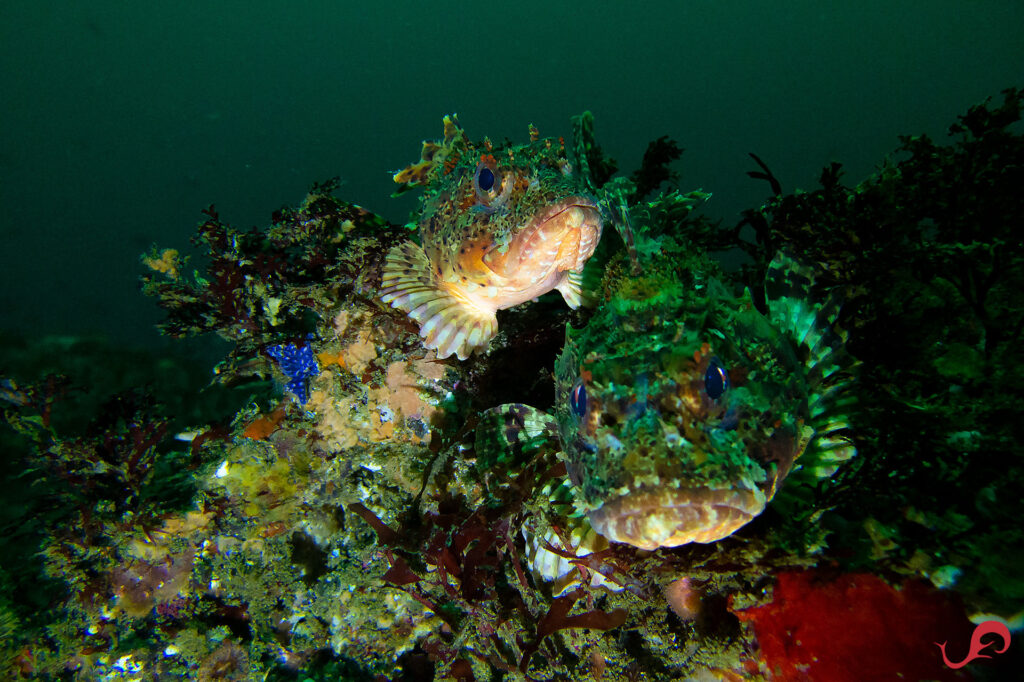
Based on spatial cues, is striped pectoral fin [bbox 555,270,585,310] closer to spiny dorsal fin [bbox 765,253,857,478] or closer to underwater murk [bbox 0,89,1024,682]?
underwater murk [bbox 0,89,1024,682]

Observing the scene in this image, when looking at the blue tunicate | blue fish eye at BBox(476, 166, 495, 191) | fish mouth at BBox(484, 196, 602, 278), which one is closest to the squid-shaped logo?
fish mouth at BBox(484, 196, 602, 278)

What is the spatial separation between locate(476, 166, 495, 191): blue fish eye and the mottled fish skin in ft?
4.15

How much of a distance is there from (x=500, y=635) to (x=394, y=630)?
1.02 m

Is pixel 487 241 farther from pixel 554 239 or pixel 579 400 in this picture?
pixel 579 400

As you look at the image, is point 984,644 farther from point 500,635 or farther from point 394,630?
point 394,630

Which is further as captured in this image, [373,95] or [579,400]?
[373,95]

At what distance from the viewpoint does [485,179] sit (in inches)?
129

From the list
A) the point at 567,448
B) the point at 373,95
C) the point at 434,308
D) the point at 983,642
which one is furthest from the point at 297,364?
the point at 373,95

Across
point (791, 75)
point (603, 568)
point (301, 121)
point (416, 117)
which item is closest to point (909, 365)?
point (603, 568)

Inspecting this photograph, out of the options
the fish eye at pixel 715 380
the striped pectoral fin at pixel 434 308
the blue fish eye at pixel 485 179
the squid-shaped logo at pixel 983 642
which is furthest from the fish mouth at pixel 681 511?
the blue fish eye at pixel 485 179

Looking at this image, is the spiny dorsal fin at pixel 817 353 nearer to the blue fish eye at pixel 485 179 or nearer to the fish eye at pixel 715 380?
the fish eye at pixel 715 380

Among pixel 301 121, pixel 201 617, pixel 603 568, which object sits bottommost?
pixel 603 568

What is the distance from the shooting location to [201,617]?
3.83 m

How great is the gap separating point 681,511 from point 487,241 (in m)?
2.21
